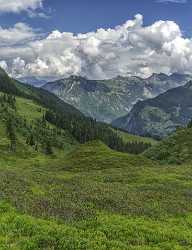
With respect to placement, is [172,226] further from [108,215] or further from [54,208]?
[54,208]

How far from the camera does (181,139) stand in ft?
→ 446

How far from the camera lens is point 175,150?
413 ft

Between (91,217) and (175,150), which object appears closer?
(91,217)

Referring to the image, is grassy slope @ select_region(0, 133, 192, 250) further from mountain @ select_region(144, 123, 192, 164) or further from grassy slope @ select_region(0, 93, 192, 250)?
mountain @ select_region(144, 123, 192, 164)

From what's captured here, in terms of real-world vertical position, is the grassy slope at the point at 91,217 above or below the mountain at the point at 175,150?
above

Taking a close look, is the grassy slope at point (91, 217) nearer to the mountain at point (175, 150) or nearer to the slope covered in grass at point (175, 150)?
the mountain at point (175, 150)

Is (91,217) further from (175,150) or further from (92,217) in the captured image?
(175,150)

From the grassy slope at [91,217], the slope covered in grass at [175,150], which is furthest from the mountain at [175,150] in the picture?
the grassy slope at [91,217]

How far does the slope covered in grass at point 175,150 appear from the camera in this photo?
377 ft

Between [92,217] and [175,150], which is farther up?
[92,217]

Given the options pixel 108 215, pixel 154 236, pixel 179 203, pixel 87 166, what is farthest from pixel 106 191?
pixel 87 166

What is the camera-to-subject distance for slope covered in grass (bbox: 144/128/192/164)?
114963mm

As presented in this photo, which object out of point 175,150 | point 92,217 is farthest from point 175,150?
point 92,217

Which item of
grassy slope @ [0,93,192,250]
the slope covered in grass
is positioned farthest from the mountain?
grassy slope @ [0,93,192,250]
